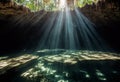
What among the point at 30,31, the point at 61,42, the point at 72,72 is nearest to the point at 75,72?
the point at 72,72

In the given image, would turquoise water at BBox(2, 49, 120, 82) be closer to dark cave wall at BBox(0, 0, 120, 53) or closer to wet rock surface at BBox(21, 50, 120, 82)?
wet rock surface at BBox(21, 50, 120, 82)

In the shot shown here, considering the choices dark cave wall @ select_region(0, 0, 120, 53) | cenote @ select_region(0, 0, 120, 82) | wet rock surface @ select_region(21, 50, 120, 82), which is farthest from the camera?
dark cave wall @ select_region(0, 0, 120, 53)

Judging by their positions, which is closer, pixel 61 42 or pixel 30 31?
pixel 30 31

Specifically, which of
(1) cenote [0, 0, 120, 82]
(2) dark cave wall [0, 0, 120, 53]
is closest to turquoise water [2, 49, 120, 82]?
(1) cenote [0, 0, 120, 82]

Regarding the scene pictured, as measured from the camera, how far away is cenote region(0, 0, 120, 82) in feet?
20.2

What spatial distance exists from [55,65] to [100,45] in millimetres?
9749

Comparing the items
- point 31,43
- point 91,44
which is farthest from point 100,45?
point 31,43

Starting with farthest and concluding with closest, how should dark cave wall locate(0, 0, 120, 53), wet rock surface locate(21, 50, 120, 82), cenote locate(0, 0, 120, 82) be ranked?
dark cave wall locate(0, 0, 120, 53)
cenote locate(0, 0, 120, 82)
wet rock surface locate(21, 50, 120, 82)

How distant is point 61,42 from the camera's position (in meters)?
17.2

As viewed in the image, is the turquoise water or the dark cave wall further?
the dark cave wall

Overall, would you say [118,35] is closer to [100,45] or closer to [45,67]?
[100,45]

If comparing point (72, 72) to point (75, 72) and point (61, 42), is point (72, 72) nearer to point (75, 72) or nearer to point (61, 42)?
point (75, 72)

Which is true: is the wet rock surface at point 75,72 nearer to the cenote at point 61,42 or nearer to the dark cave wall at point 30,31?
the cenote at point 61,42

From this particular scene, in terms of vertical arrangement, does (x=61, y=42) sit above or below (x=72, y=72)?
below
